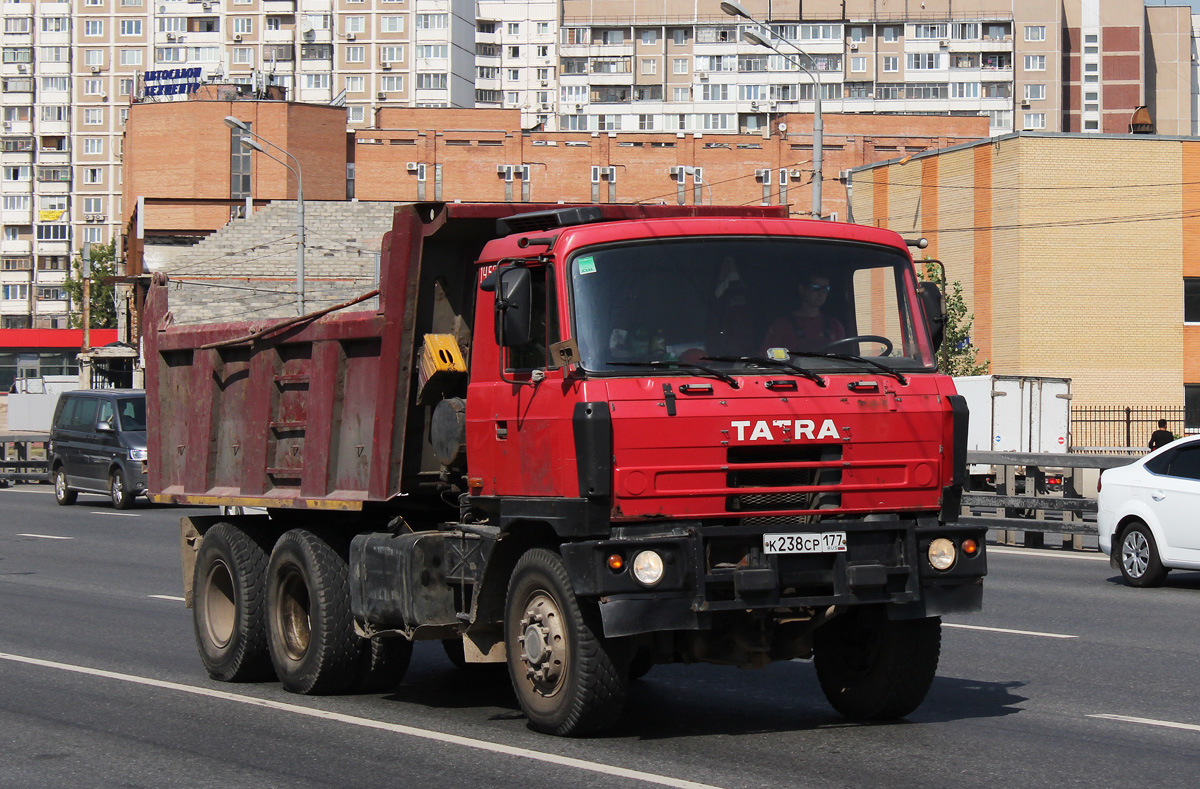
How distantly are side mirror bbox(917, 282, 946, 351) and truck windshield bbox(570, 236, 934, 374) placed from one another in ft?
0.29

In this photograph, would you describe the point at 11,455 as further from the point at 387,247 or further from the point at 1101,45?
the point at 1101,45

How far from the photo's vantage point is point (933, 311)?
27.4 feet

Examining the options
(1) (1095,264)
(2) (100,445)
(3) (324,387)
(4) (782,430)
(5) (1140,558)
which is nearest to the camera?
(4) (782,430)

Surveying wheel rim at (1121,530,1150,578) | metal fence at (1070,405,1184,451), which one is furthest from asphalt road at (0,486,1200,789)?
metal fence at (1070,405,1184,451)

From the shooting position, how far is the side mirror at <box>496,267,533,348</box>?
7.73 m

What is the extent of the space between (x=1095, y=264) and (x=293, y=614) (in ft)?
151

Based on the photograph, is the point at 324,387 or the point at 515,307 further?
the point at 324,387

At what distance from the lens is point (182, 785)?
714 centimetres

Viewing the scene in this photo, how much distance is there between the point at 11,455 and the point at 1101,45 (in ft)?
409

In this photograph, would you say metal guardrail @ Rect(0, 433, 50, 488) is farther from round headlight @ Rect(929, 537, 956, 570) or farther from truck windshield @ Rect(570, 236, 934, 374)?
round headlight @ Rect(929, 537, 956, 570)

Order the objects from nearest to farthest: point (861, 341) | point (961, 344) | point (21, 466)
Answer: point (861, 341) → point (21, 466) → point (961, 344)

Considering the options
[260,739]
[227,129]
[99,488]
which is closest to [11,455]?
[99,488]

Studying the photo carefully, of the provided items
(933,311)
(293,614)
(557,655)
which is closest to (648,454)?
(557,655)

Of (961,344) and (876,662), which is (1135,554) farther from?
(961,344)
